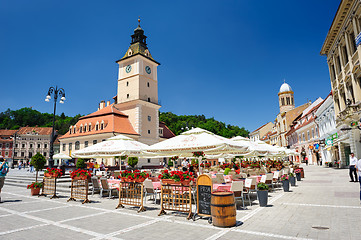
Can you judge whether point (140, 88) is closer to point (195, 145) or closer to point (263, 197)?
point (195, 145)

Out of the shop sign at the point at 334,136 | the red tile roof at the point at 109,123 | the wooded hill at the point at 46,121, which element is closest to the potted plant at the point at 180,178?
the shop sign at the point at 334,136

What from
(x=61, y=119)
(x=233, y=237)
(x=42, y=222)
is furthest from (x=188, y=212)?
(x=61, y=119)

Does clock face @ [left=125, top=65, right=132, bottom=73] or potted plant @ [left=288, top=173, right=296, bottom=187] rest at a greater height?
clock face @ [left=125, top=65, right=132, bottom=73]

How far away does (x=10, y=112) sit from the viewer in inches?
4242

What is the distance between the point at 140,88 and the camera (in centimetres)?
4181

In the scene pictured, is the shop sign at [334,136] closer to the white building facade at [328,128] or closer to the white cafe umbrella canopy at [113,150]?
the white building facade at [328,128]

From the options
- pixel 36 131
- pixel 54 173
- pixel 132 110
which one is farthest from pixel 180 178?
pixel 36 131

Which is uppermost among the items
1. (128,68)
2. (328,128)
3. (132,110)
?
(128,68)

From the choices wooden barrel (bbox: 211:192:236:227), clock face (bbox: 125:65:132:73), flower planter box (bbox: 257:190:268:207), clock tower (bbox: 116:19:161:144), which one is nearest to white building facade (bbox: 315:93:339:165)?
flower planter box (bbox: 257:190:268:207)

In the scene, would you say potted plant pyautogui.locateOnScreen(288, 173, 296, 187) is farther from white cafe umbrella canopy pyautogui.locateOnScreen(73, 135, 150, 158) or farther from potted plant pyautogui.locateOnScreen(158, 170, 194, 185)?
potted plant pyautogui.locateOnScreen(158, 170, 194, 185)

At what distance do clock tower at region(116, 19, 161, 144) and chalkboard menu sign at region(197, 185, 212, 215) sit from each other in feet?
111

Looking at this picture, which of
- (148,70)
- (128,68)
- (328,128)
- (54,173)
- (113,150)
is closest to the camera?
(54,173)

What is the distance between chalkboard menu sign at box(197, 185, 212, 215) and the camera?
6.76m

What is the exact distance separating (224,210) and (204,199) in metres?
0.96
